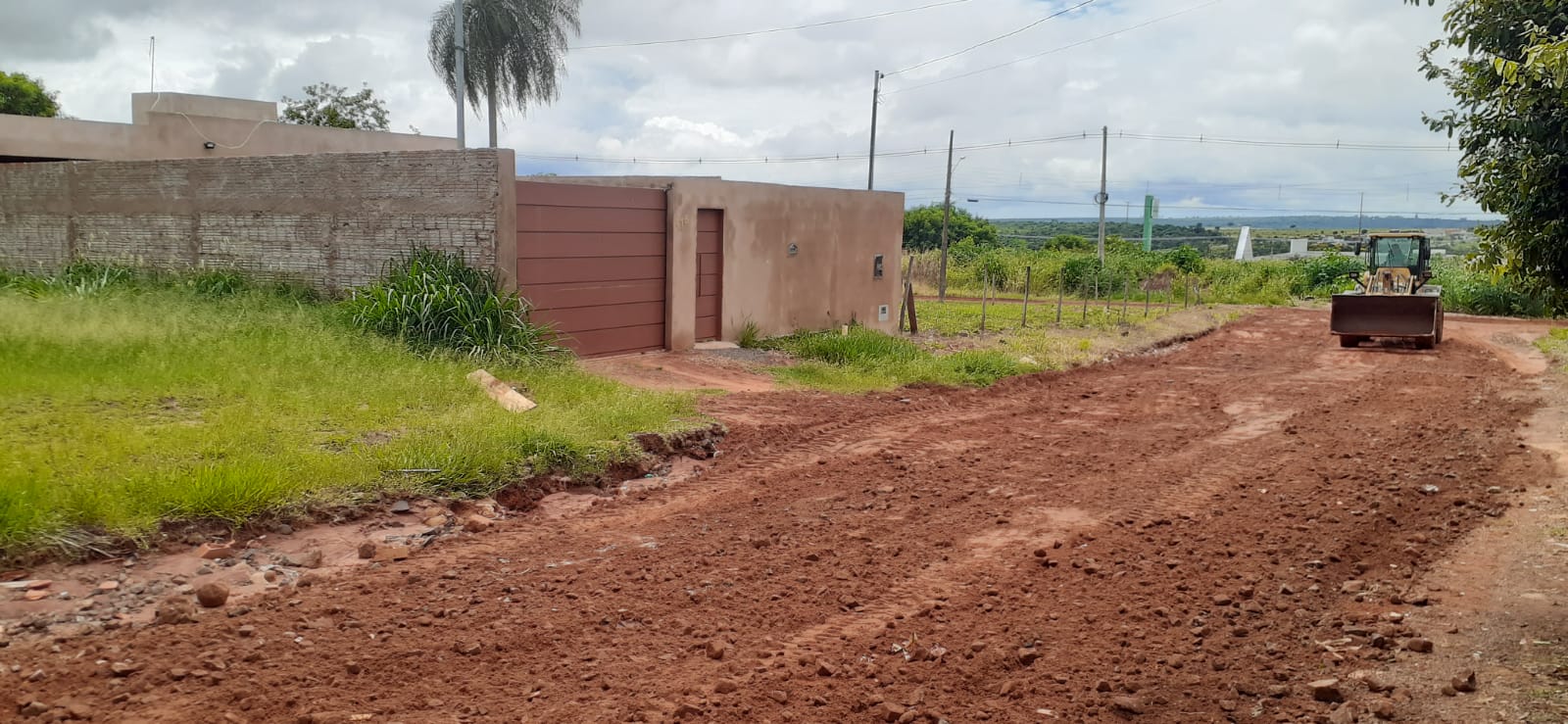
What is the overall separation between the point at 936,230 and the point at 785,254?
42144mm

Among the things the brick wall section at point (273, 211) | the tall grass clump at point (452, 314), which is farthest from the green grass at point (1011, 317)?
the brick wall section at point (273, 211)

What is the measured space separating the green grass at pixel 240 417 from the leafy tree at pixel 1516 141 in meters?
6.37

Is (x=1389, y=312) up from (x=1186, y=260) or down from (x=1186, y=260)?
down

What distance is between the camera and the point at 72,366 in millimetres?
9375

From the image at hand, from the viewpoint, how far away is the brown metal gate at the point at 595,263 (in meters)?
13.1

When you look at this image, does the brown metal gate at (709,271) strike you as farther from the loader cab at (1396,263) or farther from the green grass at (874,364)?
the loader cab at (1396,263)

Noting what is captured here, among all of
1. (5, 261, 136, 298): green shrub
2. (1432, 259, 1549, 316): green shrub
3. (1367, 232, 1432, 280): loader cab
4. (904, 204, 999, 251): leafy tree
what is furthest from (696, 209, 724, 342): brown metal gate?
(904, 204, 999, 251): leafy tree

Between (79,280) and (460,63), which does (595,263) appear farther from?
(460,63)

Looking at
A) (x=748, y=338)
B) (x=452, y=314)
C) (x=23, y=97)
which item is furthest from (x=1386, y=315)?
(x=23, y=97)

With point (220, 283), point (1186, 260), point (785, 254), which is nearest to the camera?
point (220, 283)

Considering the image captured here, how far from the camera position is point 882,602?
5.66 m

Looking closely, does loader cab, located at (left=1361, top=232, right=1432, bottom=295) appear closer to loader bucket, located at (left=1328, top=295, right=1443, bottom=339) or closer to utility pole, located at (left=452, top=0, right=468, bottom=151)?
loader bucket, located at (left=1328, top=295, right=1443, bottom=339)

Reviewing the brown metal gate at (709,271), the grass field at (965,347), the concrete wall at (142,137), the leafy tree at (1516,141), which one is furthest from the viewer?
the concrete wall at (142,137)

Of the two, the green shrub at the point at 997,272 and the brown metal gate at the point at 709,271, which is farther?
the green shrub at the point at 997,272
